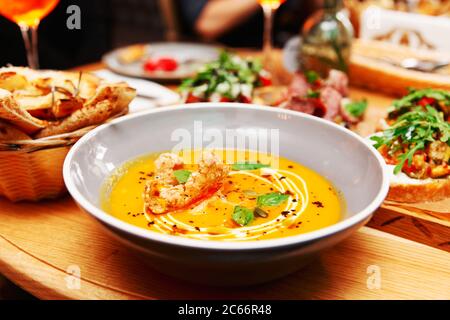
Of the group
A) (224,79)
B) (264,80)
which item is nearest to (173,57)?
(264,80)

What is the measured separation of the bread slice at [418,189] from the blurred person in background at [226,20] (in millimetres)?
3511

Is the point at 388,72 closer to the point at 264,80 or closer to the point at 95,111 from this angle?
the point at 264,80

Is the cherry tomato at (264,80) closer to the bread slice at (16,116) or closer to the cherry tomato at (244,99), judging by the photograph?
the cherry tomato at (244,99)

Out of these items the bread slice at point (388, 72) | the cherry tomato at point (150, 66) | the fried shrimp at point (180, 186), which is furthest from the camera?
the cherry tomato at point (150, 66)

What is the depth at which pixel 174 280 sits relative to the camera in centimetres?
126

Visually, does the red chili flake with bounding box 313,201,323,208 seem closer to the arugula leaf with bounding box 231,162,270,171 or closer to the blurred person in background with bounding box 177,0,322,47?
the arugula leaf with bounding box 231,162,270,171

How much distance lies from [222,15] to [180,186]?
3.73 metres

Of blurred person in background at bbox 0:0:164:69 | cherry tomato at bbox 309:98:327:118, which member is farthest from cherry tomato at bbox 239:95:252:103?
blurred person in background at bbox 0:0:164:69

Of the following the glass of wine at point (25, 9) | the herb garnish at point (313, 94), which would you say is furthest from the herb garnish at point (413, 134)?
the glass of wine at point (25, 9)

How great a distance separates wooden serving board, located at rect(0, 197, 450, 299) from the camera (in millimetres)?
1229

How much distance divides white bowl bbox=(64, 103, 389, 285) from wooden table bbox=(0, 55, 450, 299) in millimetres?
87

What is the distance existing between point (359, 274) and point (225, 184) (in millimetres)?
468

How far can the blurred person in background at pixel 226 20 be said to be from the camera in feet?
15.7
